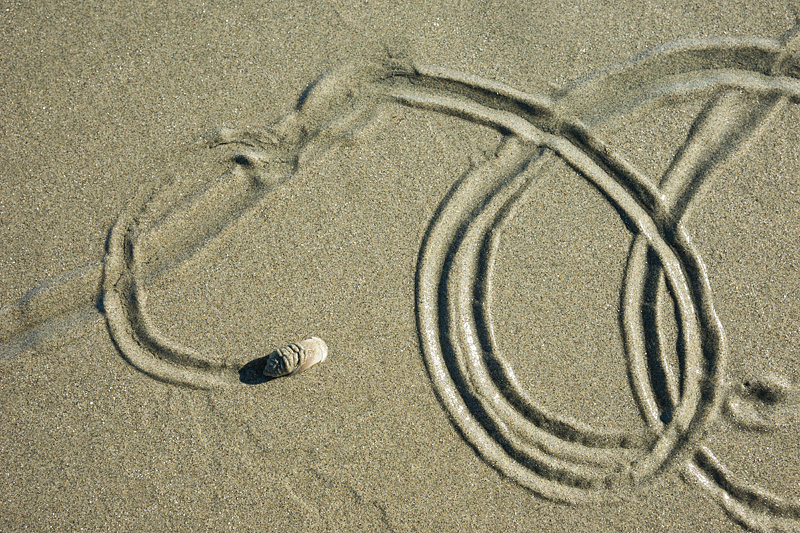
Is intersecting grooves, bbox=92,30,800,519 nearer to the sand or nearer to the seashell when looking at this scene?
the sand

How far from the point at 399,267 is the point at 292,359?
2.22 feet

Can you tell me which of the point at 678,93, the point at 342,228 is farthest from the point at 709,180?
the point at 342,228

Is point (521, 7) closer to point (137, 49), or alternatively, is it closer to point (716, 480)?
point (137, 49)

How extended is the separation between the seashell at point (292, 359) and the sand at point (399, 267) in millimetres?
104

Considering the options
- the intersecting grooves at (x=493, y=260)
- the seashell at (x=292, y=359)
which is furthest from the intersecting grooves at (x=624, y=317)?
the seashell at (x=292, y=359)

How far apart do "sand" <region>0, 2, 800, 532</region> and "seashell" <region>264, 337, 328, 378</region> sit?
104 millimetres

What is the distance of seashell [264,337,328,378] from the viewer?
249 cm

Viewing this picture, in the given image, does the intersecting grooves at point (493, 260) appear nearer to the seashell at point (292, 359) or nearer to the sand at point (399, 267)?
the sand at point (399, 267)

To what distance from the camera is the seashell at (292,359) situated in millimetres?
2494

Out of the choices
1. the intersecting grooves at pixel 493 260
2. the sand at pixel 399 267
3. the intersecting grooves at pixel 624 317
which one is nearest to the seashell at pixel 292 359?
the sand at pixel 399 267

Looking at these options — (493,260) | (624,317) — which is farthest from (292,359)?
(624,317)

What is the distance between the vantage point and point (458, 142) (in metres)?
2.91

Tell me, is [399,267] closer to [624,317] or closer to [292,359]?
[292,359]

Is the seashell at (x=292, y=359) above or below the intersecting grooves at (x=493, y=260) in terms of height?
below
